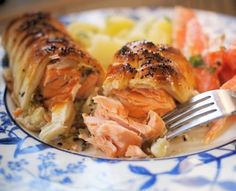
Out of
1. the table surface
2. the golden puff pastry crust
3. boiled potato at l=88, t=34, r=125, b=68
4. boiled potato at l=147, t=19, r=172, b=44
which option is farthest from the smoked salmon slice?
the table surface

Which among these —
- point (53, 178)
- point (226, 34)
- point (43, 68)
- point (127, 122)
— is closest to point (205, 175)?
point (127, 122)

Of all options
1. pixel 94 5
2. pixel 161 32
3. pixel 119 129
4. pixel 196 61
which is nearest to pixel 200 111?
pixel 119 129

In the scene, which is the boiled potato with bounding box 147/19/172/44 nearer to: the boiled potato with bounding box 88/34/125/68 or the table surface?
the boiled potato with bounding box 88/34/125/68

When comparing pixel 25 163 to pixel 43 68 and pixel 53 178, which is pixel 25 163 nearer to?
pixel 53 178

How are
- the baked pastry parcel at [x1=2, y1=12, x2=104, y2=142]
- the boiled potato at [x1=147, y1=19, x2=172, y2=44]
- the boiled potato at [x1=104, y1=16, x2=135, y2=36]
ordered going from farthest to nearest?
the boiled potato at [x1=104, y1=16, x2=135, y2=36]
the boiled potato at [x1=147, y1=19, x2=172, y2=44]
the baked pastry parcel at [x1=2, y1=12, x2=104, y2=142]

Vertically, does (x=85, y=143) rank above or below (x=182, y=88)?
below

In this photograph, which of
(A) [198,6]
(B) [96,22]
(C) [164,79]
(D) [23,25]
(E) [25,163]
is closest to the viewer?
(E) [25,163]

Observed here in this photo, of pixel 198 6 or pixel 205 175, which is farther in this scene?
pixel 198 6
